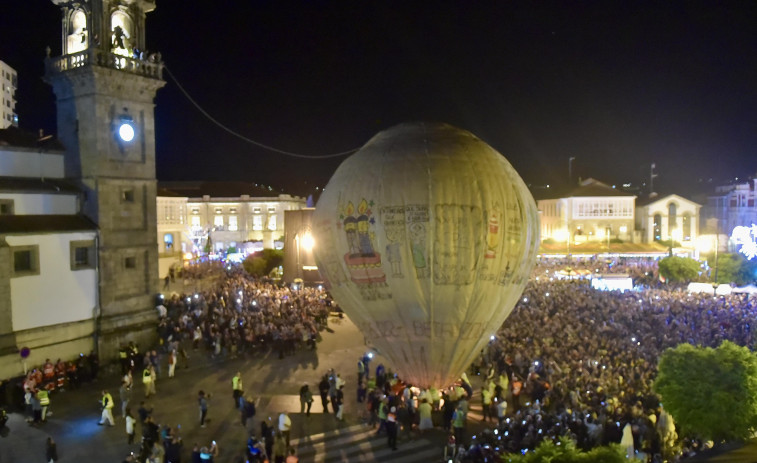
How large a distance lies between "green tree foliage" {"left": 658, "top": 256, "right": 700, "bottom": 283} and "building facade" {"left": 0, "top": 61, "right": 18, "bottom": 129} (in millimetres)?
66889

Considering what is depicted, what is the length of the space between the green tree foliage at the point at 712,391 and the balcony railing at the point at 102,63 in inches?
832

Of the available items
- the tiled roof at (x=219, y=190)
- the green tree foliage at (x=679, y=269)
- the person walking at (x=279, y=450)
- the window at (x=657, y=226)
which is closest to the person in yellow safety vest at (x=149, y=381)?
the person walking at (x=279, y=450)

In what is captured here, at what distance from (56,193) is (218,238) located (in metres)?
55.7

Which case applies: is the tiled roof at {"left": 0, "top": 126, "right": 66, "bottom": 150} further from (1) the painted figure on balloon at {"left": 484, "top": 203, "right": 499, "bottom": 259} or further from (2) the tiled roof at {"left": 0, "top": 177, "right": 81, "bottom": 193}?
(1) the painted figure on balloon at {"left": 484, "top": 203, "right": 499, "bottom": 259}

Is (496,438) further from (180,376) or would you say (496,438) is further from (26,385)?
(26,385)

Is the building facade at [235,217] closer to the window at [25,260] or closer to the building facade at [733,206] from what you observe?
the window at [25,260]

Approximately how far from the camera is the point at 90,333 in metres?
22.4

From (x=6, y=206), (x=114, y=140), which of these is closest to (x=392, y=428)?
(x=6, y=206)

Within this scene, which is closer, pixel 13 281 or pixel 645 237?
pixel 13 281

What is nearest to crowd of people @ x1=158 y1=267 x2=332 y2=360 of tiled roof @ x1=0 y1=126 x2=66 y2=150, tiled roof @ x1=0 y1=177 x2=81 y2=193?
tiled roof @ x1=0 y1=177 x2=81 y2=193

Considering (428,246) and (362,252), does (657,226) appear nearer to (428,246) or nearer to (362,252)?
(428,246)

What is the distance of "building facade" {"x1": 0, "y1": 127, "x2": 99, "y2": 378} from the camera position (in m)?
19.8

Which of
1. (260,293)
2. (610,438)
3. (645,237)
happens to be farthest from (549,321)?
(645,237)

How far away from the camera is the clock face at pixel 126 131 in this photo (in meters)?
23.4
